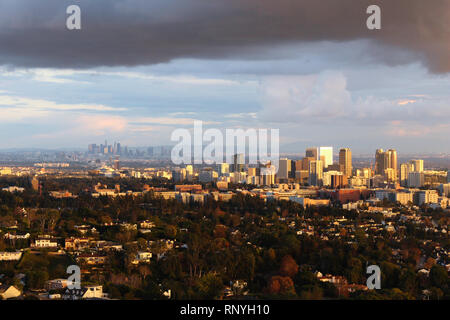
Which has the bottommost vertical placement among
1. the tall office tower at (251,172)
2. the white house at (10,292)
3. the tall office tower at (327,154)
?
the white house at (10,292)

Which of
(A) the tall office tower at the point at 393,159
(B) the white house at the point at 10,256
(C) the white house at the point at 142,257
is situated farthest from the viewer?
(A) the tall office tower at the point at 393,159

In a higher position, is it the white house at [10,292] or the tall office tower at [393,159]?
the tall office tower at [393,159]

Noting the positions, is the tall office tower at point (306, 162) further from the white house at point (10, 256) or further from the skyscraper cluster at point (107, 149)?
the white house at point (10, 256)

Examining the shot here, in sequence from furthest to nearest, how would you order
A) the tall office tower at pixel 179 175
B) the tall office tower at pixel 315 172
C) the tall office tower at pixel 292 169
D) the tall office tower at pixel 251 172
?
1. the tall office tower at pixel 292 169
2. the tall office tower at pixel 179 175
3. the tall office tower at pixel 251 172
4. the tall office tower at pixel 315 172

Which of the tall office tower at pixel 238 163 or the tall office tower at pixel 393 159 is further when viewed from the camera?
the tall office tower at pixel 238 163

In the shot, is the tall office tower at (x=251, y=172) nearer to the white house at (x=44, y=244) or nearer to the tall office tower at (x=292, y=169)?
the tall office tower at (x=292, y=169)

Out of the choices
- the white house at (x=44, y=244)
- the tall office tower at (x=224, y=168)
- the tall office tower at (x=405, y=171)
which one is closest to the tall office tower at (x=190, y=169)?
the tall office tower at (x=224, y=168)
